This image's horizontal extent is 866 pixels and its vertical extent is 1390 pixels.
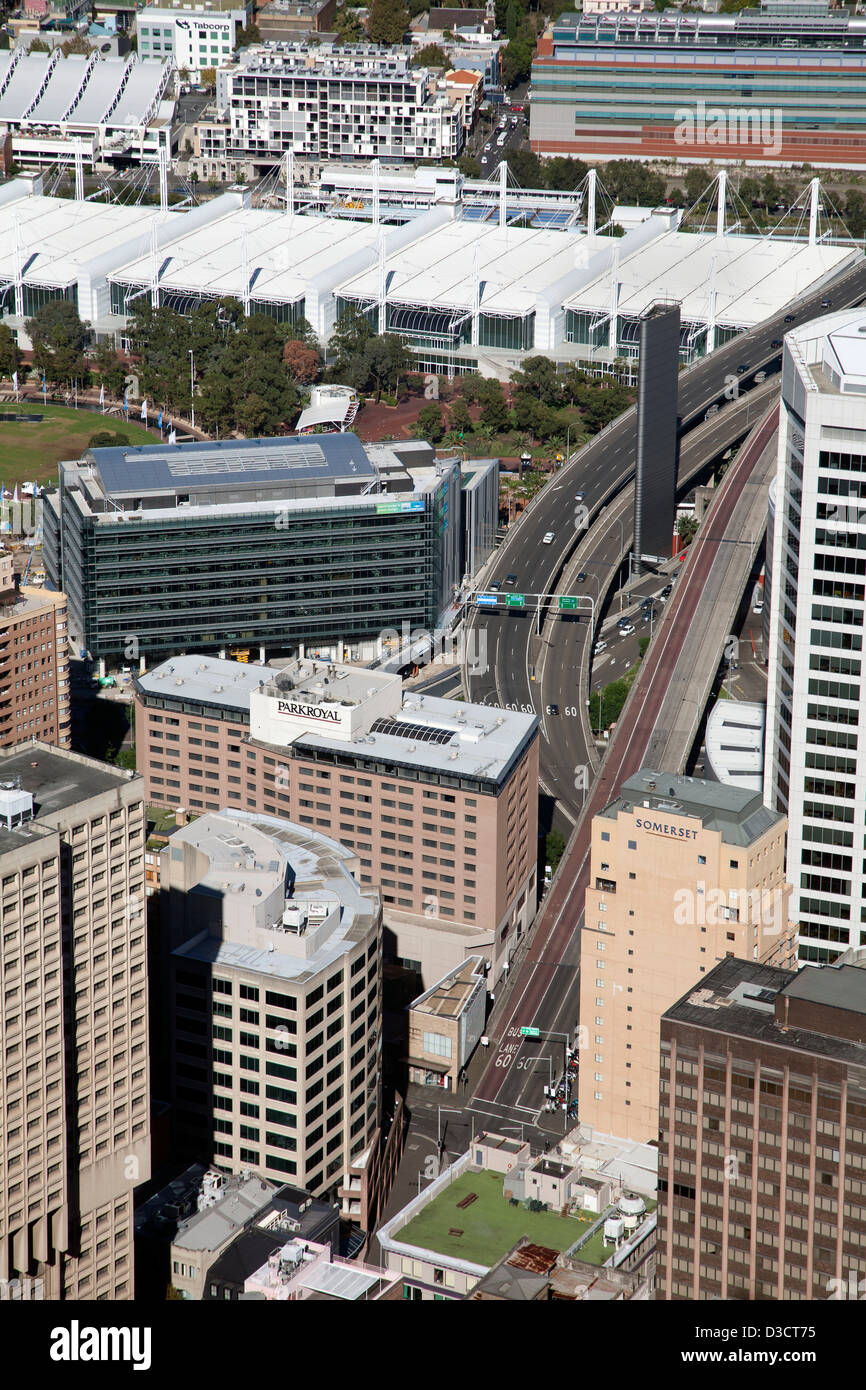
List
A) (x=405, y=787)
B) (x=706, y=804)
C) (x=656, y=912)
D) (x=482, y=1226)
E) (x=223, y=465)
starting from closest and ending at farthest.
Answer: (x=482, y=1226) → (x=706, y=804) → (x=656, y=912) → (x=405, y=787) → (x=223, y=465)

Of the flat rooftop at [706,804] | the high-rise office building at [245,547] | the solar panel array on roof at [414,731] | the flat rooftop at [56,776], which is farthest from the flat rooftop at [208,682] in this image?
the flat rooftop at [56,776]

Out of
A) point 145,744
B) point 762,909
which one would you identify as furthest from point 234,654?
point 762,909

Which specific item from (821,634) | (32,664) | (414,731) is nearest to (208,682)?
(32,664)

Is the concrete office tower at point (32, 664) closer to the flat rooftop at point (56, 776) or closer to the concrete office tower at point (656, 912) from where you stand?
the concrete office tower at point (656, 912)

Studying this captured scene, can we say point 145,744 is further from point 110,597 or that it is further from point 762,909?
point 762,909

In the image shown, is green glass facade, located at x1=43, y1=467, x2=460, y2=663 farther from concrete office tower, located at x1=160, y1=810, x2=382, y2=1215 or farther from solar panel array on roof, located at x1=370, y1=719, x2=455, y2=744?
concrete office tower, located at x1=160, y1=810, x2=382, y2=1215

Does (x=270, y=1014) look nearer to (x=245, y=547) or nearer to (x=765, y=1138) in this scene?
(x=765, y=1138)
